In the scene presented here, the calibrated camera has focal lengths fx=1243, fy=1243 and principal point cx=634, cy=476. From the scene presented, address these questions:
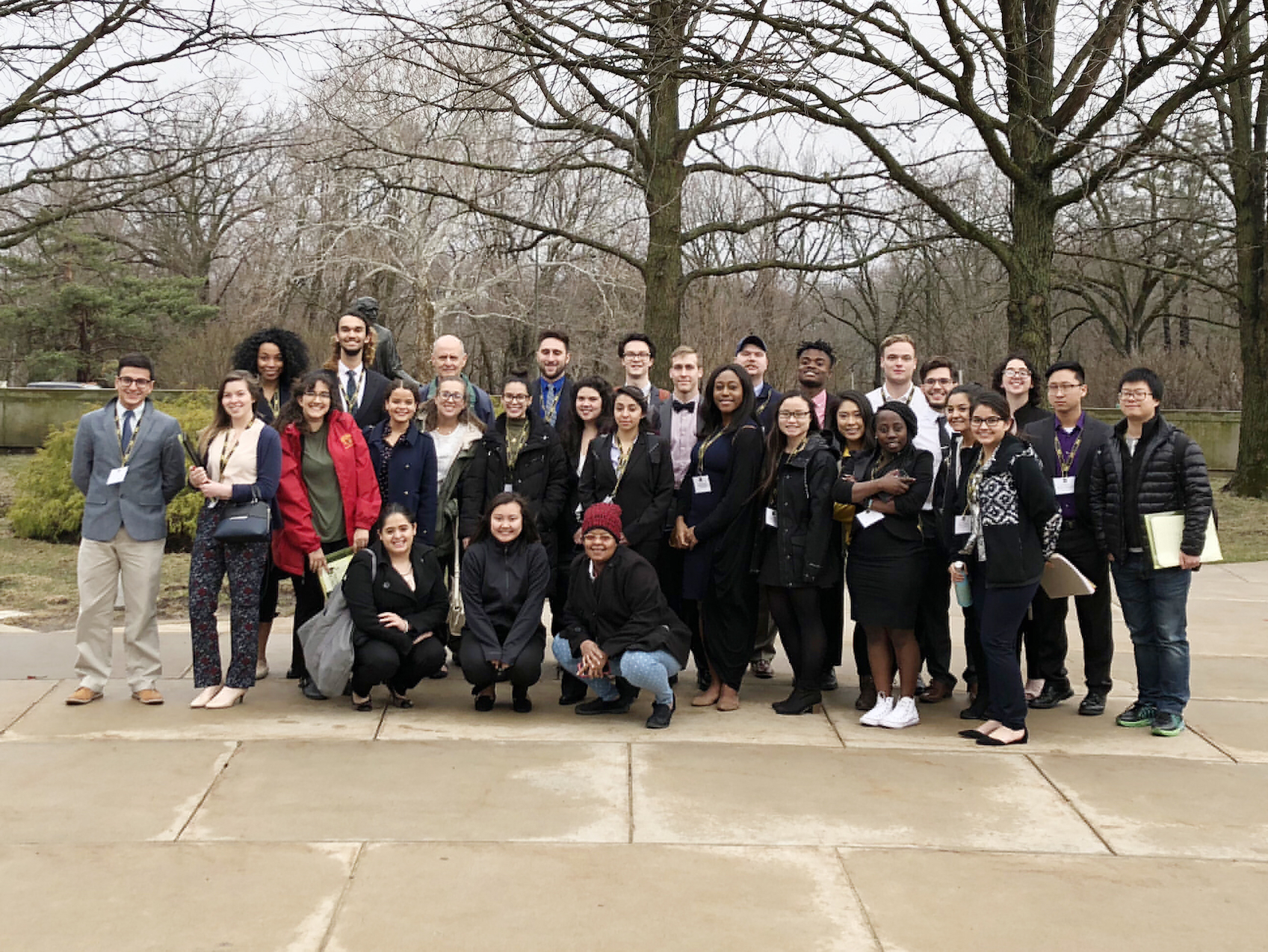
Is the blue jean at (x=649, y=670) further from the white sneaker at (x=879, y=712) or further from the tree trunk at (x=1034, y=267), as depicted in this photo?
the tree trunk at (x=1034, y=267)

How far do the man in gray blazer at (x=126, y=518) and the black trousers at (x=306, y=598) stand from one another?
0.76 m

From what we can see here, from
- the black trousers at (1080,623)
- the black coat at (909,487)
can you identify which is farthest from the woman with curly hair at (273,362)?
the black trousers at (1080,623)

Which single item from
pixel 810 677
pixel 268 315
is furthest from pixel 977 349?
pixel 810 677

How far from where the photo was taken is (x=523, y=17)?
10570 millimetres

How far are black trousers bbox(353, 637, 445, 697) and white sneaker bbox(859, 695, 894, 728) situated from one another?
220 centimetres

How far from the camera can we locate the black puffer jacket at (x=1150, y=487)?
237 inches

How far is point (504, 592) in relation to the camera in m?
6.46

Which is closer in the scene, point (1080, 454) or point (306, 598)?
point (1080, 454)

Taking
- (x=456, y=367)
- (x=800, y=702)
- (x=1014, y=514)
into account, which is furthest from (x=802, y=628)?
(x=456, y=367)

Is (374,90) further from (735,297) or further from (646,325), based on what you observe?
(735,297)

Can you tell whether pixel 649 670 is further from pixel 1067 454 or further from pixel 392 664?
pixel 1067 454

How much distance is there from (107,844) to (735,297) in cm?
2975

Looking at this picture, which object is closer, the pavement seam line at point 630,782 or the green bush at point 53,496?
the pavement seam line at point 630,782

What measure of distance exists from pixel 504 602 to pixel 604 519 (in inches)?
27.1
